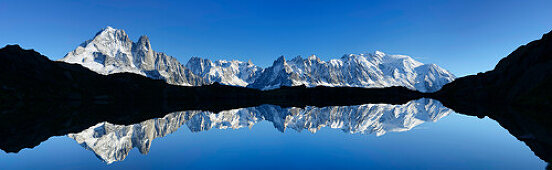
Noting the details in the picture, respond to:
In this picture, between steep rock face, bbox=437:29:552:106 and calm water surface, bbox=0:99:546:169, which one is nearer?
calm water surface, bbox=0:99:546:169

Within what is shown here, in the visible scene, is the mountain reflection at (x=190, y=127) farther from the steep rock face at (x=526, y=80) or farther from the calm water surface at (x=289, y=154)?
the steep rock face at (x=526, y=80)

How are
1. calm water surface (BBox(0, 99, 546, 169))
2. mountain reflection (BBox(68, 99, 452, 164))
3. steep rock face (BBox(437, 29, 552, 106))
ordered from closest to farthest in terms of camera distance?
1. calm water surface (BBox(0, 99, 546, 169))
2. mountain reflection (BBox(68, 99, 452, 164))
3. steep rock face (BBox(437, 29, 552, 106))

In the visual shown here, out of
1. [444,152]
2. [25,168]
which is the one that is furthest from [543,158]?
[25,168]

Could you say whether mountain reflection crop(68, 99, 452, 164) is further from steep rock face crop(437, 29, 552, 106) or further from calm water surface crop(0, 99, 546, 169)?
steep rock face crop(437, 29, 552, 106)

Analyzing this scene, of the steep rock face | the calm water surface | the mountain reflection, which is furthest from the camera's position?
the steep rock face

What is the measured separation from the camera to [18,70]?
150000mm

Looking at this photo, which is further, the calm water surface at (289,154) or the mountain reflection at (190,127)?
the mountain reflection at (190,127)

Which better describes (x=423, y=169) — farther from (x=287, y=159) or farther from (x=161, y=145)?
(x=161, y=145)

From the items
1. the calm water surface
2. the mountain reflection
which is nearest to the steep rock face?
the mountain reflection

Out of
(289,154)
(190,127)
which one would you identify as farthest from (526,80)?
(190,127)

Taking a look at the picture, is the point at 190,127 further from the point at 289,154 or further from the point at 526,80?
the point at 526,80

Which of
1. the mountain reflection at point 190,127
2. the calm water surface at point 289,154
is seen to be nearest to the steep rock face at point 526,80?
the mountain reflection at point 190,127

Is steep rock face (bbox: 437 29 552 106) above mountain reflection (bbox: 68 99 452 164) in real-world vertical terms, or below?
above

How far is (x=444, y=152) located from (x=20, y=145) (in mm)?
37387
